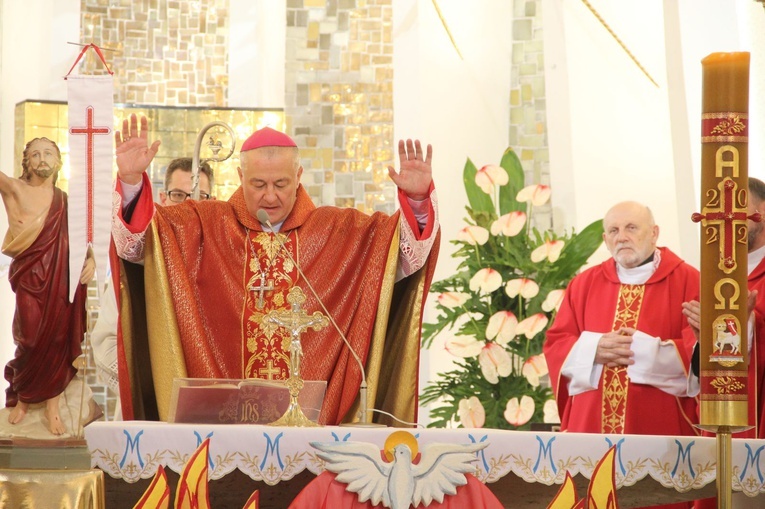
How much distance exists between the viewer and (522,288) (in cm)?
687

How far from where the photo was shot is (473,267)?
713cm

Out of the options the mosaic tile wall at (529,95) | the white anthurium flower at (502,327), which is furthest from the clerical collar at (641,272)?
the mosaic tile wall at (529,95)

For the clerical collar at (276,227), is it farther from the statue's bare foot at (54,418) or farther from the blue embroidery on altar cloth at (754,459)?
the blue embroidery on altar cloth at (754,459)

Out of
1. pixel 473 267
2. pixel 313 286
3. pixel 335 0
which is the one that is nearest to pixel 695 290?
pixel 473 267

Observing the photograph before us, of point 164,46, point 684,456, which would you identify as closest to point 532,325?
point 684,456

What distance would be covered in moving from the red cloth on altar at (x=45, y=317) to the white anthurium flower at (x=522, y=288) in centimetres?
325

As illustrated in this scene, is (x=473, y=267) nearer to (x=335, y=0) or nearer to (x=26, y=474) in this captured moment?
(x=335, y=0)

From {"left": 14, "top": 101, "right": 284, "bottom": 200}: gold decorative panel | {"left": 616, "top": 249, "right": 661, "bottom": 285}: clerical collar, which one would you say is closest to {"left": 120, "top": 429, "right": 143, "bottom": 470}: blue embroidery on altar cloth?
{"left": 616, "top": 249, "right": 661, "bottom": 285}: clerical collar

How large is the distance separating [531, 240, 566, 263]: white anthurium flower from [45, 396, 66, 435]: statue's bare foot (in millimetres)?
3495

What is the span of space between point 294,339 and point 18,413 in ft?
2.96

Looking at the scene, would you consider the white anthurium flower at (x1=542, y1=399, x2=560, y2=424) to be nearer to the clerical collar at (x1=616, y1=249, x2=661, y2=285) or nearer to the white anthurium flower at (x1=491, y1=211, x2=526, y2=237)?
the white anthurium flower at (x1=491, y1=211, x2=526, y2=237)

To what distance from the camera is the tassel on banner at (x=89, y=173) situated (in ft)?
12.4

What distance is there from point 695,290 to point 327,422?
2147 millimetres

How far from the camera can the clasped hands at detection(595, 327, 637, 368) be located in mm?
5753
